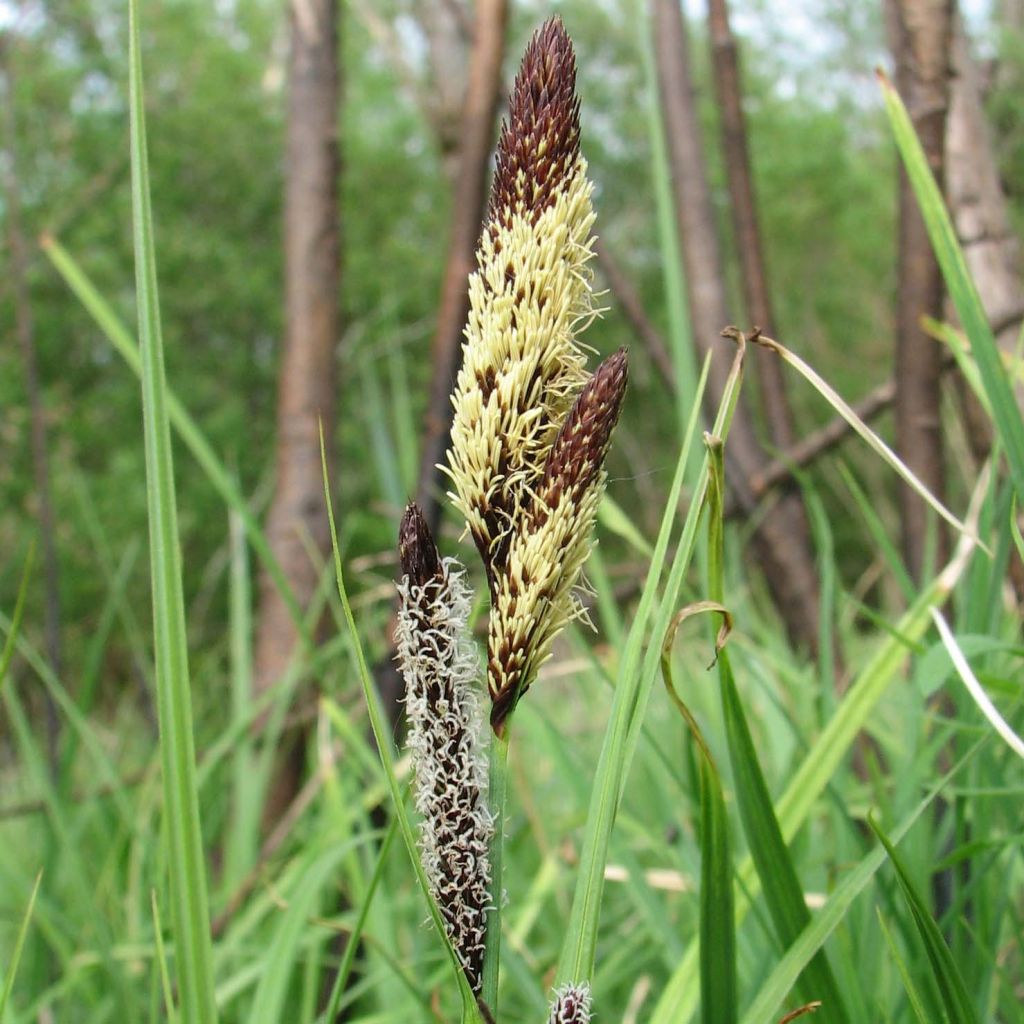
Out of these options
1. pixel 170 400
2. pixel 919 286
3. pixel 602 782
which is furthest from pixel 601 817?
pixel 919 286

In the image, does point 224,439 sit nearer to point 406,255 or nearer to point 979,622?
point 406,255

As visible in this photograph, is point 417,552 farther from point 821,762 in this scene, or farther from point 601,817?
point 821,762

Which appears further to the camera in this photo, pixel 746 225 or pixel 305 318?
pixel 305 318

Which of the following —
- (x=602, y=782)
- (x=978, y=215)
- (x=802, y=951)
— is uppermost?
(x=978, y=215)

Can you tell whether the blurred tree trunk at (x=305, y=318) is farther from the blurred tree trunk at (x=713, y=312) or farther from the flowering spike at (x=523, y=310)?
the flowering spike at (x=523, y=310)

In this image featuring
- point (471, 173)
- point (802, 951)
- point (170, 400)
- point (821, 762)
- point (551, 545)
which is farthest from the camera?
point (471, 173)

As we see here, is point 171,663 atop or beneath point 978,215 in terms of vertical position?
beneath
